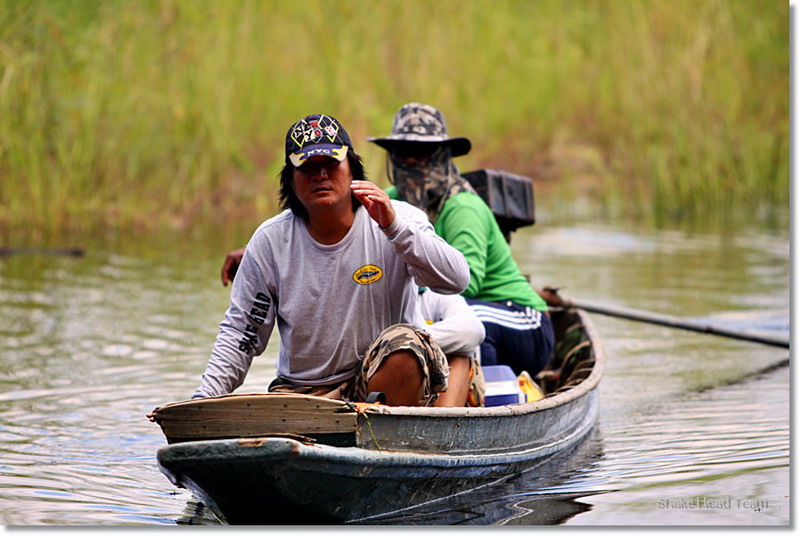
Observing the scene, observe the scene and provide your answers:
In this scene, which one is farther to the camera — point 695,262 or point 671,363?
point 695,262

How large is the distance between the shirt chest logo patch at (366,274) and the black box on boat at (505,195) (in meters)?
2.23

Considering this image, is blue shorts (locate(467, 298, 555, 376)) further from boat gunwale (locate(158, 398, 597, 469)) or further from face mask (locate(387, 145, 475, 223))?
boat gunwale (locate(158, 398, 597, 469))

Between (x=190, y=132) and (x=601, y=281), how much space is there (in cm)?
415

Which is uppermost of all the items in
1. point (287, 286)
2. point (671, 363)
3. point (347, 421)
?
point (287, 286)

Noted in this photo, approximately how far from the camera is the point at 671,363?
8430 millimetres

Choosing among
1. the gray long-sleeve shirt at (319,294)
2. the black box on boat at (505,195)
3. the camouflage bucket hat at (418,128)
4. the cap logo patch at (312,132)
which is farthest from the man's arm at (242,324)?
the black box on boat at (505,195)

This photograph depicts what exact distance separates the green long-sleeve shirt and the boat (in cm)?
110

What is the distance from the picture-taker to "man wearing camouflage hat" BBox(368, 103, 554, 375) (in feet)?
20.5

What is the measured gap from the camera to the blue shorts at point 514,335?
6266mm

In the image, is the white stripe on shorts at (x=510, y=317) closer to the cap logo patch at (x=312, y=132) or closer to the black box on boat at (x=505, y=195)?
Result: the black box on boat at (x=505, y=195)

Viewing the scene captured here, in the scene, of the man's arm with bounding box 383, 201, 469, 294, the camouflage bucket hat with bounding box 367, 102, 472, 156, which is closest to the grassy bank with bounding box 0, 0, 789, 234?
the camouflage bucket hat with bounding box 367, 102, 472, 156

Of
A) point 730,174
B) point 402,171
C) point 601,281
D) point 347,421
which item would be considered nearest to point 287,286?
point 347,421

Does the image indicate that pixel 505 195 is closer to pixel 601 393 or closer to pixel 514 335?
pixel 514 335

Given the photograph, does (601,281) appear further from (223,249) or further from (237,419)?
(237,419)
